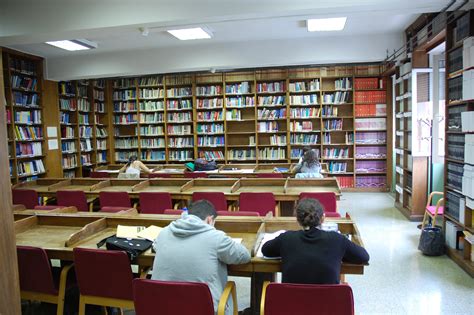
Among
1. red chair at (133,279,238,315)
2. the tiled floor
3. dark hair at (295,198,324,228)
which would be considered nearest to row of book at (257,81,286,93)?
the tiled floor

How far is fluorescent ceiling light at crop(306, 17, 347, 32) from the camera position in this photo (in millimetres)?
5562

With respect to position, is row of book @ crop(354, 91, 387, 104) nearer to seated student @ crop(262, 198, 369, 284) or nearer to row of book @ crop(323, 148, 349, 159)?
row of book @ crop(323, 148, 349, 159)

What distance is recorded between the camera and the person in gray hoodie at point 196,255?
2000 mm

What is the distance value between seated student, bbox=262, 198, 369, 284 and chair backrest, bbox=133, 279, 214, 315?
456 millimetres

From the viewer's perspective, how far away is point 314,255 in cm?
194

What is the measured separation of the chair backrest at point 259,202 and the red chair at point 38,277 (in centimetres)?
214

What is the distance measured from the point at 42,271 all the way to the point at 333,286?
184 centimetres

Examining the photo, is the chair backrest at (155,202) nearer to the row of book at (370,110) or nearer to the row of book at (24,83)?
the row of book at (24,83)

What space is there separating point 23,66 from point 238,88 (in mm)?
4493

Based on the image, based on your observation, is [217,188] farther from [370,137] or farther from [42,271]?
[370,137]

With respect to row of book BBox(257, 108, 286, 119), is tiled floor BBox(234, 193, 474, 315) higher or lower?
lower

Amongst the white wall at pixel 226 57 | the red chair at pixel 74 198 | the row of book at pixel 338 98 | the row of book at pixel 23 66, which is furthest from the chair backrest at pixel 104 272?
the row of book at pixel 338 98

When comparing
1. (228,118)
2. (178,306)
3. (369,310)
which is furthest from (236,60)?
(178,306)

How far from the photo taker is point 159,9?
425 centimetres
